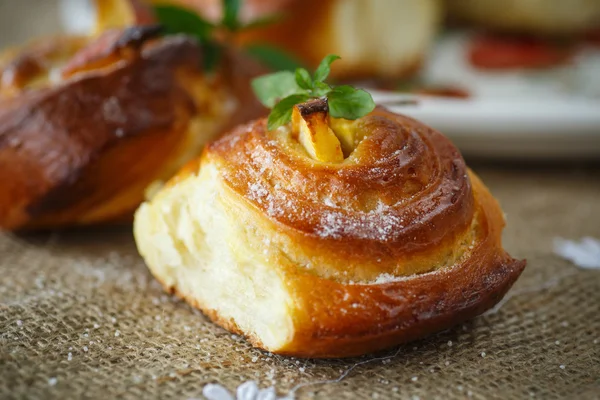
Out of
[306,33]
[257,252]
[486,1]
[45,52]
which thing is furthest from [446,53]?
[257,252]

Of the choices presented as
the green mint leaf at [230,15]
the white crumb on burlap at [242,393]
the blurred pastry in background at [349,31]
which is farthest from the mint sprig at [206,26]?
the white crumb on burlap at [242,393]

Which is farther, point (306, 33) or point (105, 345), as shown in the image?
point (306, 33)

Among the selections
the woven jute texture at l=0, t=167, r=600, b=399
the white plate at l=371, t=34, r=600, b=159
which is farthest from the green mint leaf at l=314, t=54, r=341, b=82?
the white plate at l=371, t=34, r=600, b=159

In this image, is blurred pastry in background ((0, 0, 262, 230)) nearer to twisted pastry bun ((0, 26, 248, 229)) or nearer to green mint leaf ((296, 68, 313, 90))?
twisted pastry bun ((0, 26, 248, 229))

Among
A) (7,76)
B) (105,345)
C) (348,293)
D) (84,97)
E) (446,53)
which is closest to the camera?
(348,293)

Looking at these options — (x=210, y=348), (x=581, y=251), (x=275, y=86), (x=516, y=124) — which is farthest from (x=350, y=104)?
(x=516, y=124)

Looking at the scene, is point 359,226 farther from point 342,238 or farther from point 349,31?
point 349,31

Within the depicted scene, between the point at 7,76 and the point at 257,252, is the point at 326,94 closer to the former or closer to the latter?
the point at 257,252
